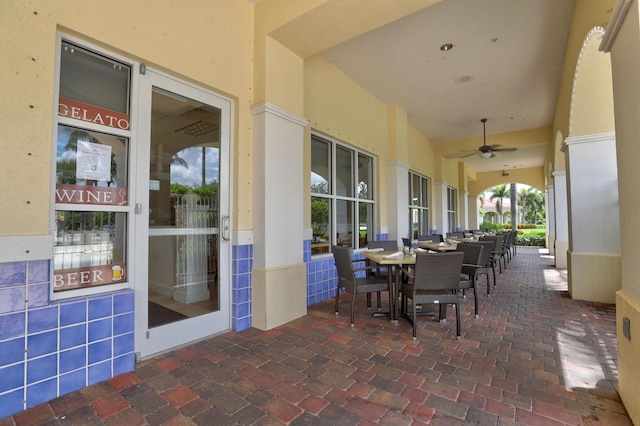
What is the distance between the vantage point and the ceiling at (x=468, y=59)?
3684mm

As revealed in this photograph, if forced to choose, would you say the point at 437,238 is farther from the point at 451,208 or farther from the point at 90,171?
the point at 90,171

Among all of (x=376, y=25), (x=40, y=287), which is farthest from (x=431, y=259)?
(x=40, y=287)

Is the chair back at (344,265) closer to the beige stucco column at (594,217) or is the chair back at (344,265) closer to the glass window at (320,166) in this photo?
the glass window at (320,166)

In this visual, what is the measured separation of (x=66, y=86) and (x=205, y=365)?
2.28 m

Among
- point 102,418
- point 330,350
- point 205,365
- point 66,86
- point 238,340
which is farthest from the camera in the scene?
point 238,340

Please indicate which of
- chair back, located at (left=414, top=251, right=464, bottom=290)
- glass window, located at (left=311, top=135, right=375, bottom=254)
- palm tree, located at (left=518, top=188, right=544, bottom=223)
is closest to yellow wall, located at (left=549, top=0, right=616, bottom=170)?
chair back, located at (left=414, top=251, right=464, bottom=290)

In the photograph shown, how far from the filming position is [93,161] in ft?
7.30

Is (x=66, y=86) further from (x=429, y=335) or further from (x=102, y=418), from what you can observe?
(x=429, y=335)

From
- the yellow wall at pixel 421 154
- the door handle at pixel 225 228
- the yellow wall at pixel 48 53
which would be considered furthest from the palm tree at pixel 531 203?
the yellow wall at pixel 48 53

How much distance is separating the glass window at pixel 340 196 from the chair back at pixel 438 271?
6.19 feet

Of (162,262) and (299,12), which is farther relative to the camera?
(299,12)

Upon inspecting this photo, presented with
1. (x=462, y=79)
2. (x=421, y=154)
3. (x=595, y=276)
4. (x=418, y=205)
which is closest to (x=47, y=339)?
(x=595, y=276)

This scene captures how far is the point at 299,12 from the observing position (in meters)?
2.92

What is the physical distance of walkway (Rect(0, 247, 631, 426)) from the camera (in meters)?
1.76
